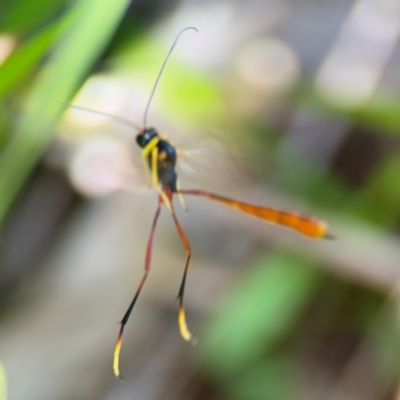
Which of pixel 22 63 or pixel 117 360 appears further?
pixel 117 360

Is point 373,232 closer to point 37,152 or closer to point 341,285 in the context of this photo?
point 341,285

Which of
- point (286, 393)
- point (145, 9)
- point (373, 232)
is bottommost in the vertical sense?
point (286, 393)

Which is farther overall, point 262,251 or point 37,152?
point 262,251

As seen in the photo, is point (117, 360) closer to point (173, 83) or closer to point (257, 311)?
point (257, 311)

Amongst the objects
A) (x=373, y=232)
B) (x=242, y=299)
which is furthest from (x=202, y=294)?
(x=373, y=232)

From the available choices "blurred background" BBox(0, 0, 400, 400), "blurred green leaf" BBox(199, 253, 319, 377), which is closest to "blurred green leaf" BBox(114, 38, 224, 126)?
"blurred background" BBox(0, 0, 400, 400)

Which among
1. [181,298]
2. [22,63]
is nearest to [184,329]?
[181,298]
